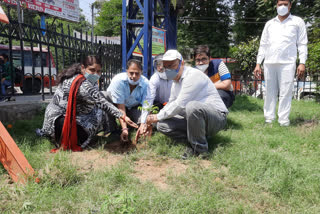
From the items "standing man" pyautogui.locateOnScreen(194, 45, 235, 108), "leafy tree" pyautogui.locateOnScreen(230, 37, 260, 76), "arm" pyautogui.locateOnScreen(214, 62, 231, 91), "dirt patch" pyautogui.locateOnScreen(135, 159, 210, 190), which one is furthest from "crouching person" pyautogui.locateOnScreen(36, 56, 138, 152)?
"leafy tree" pyautogui.locateOnScreen(230, 37, 260, 76)

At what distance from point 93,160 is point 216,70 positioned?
8.25 feet

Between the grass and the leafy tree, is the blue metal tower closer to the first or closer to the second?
the grass

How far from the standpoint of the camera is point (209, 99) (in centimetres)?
318

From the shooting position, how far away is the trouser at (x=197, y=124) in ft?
9.39

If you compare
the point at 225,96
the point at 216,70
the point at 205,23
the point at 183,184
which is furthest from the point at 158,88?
the point at 205,23

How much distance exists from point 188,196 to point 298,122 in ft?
11.3

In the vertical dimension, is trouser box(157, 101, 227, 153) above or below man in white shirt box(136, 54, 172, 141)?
below

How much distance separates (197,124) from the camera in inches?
114

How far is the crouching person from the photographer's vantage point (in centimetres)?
320

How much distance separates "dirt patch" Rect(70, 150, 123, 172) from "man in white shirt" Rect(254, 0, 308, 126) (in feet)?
9.75

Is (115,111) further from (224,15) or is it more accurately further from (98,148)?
(224,15)

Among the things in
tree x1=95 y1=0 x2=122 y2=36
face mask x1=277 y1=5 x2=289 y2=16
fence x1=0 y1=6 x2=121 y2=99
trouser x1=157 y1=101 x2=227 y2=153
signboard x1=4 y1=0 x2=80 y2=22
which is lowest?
trouser x1=157 y1=101 x2=227 y2=153

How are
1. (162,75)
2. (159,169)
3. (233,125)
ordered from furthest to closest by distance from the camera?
(233,125) < (162,75) < (159,169)

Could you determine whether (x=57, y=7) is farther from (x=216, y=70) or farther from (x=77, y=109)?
(x=77, y=109)
